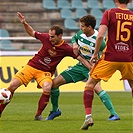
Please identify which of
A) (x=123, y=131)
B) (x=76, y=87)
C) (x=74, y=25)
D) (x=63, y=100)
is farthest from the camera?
(x=74, y=25)

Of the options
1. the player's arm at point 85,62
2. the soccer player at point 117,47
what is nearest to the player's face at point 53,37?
the player's arm at point 85,62

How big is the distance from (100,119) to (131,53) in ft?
6.59

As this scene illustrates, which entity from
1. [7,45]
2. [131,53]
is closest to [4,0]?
[7,45]

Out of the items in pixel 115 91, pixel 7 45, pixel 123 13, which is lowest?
pixel 115 91

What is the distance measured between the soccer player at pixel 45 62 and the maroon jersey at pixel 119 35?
152cm

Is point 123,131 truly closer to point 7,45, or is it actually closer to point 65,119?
point 65,119

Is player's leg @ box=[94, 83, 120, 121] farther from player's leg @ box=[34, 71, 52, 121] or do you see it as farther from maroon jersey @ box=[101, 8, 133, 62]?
maroon jersey @ box=[101, 8, 133, 62]

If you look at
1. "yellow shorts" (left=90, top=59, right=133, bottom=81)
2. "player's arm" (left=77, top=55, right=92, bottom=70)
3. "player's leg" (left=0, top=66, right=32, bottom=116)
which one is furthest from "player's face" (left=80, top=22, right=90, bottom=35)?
"player's leg" (left=0, top=66, right=32, bottom=116)

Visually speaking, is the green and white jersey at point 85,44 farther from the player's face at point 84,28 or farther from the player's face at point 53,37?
the player's face at point 84,28

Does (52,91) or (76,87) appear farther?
(76,87)

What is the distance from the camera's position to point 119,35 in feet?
31.1

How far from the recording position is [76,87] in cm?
1986

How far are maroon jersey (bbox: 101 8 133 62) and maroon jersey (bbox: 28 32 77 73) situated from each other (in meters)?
1.77

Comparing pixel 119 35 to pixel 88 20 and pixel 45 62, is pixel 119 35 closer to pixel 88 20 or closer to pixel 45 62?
pixel 88 20
